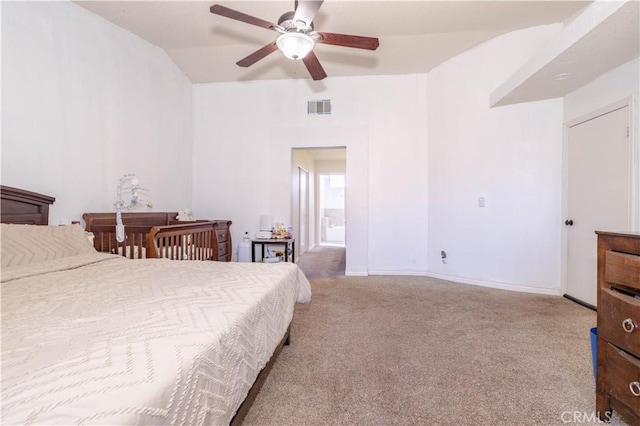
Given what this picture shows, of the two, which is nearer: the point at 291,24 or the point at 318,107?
the point at 291,24

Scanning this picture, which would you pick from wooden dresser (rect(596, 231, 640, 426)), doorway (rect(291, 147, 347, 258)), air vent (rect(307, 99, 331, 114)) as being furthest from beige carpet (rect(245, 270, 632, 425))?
doorway (rect(291, 147, 347, 258))

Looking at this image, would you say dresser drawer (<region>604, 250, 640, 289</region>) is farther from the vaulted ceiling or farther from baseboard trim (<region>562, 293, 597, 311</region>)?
the vaulted ceiling

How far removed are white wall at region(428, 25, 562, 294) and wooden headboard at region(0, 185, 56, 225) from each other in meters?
4.46

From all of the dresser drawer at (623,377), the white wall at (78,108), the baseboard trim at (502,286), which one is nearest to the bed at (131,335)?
the white wall at (78,108)

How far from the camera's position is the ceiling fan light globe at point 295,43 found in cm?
220

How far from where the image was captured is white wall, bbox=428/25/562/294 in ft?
11.0

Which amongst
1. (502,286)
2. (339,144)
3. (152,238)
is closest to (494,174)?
(502,286)

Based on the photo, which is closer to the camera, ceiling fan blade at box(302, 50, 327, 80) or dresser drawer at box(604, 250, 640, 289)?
dresser drawer at box(604, 250, 640, 289)

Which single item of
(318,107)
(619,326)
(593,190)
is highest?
(318,107)

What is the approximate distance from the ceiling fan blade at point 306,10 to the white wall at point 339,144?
2.47 metres

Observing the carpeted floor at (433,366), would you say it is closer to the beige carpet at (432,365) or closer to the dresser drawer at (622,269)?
the beige carpet at (432,365)

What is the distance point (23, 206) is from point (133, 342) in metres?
2.36

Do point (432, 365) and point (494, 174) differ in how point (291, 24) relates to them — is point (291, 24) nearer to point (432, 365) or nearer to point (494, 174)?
point (432, 365)

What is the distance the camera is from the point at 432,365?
71.9 inches
